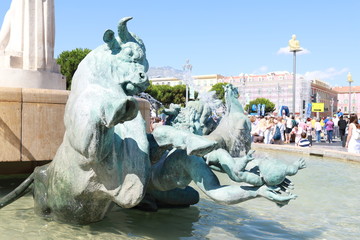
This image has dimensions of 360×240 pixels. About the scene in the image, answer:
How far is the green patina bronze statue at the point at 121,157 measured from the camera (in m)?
2.49

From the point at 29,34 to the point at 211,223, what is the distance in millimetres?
3886

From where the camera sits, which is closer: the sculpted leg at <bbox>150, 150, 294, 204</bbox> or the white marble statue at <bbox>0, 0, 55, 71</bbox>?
the sculpted leg at <bbox>150, 150, 294, 204</bbox>

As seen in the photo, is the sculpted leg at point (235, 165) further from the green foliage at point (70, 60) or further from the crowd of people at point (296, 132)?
the green foliage at point (70, 60)

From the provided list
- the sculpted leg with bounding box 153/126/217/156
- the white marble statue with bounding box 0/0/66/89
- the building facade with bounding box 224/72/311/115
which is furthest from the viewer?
the building facade with bounding box 224/72/311/115

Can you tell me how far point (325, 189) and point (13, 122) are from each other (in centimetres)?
394

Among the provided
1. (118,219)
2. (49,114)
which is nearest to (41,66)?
(49,114)

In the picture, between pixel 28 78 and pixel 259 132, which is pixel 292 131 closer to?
pixel 259 132

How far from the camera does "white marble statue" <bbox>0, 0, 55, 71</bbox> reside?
596cm

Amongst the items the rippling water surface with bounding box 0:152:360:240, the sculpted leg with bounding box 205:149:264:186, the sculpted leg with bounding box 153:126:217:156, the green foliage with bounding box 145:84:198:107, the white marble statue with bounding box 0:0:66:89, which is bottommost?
the rippling water surface with bounding box 0:152:360:240

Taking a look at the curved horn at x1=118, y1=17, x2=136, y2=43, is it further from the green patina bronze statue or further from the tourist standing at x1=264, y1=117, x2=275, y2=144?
the tourist standing at x1=264, y1=117, x2=275, y2=144

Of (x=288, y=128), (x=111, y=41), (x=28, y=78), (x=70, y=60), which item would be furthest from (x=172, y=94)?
(x=111, y=41)

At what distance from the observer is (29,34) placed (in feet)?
19.7

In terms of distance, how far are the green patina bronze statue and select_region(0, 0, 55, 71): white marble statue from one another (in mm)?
3088

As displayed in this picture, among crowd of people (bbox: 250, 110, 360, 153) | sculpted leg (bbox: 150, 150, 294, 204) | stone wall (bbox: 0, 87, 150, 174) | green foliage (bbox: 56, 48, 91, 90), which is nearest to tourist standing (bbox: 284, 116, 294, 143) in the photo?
crowd of people (bbox: 250, 110, 360, 153)
